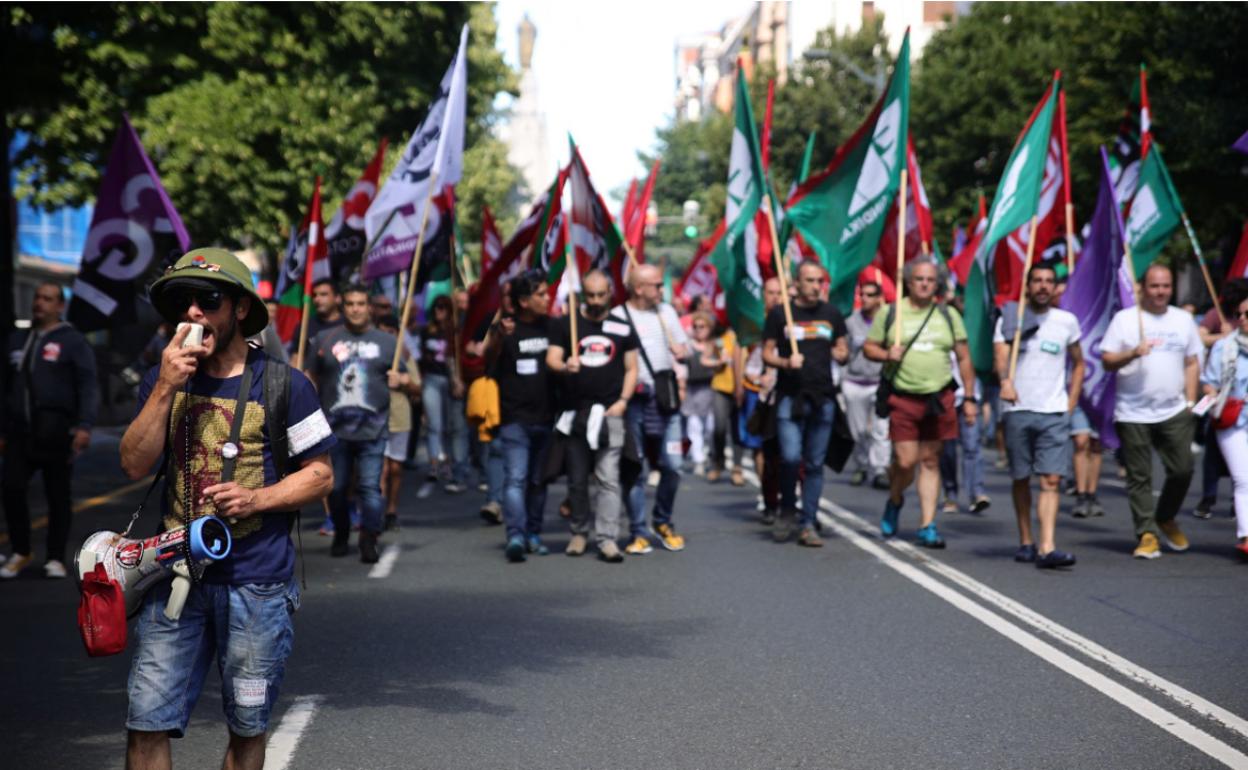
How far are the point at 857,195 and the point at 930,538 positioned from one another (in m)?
2.63

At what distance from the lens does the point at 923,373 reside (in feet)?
36.2

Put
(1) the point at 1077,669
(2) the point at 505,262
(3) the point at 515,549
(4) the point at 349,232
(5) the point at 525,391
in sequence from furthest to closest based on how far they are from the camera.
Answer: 1. (4) the point at 349,232
2. (2) the point at 505,262
3. (5) the point at 525,391
4. (3) the point at 515,549
5. (1) the point at 1077,669

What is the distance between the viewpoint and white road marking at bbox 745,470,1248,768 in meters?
5.80

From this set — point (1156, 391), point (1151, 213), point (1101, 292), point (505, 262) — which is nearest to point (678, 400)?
point (505, 262)

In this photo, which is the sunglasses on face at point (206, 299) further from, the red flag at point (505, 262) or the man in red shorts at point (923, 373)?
the red flag at point (505, 262)

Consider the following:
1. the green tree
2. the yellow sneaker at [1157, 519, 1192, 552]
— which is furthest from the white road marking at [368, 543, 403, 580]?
the green tree

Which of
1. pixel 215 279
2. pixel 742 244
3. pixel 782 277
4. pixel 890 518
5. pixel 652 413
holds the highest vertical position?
pixel 742 244

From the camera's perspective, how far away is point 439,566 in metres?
10.5

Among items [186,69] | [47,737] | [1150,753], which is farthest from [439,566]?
[186,69]

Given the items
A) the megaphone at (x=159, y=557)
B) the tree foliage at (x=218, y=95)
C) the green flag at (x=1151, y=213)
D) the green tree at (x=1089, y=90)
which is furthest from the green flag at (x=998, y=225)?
the green tree at (x=1089, y=90)

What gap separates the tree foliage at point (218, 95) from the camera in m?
18.3

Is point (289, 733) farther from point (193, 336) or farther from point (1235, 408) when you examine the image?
point (1235, 408)

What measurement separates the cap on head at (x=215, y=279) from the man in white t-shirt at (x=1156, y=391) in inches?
285

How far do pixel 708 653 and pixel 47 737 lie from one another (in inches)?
112
